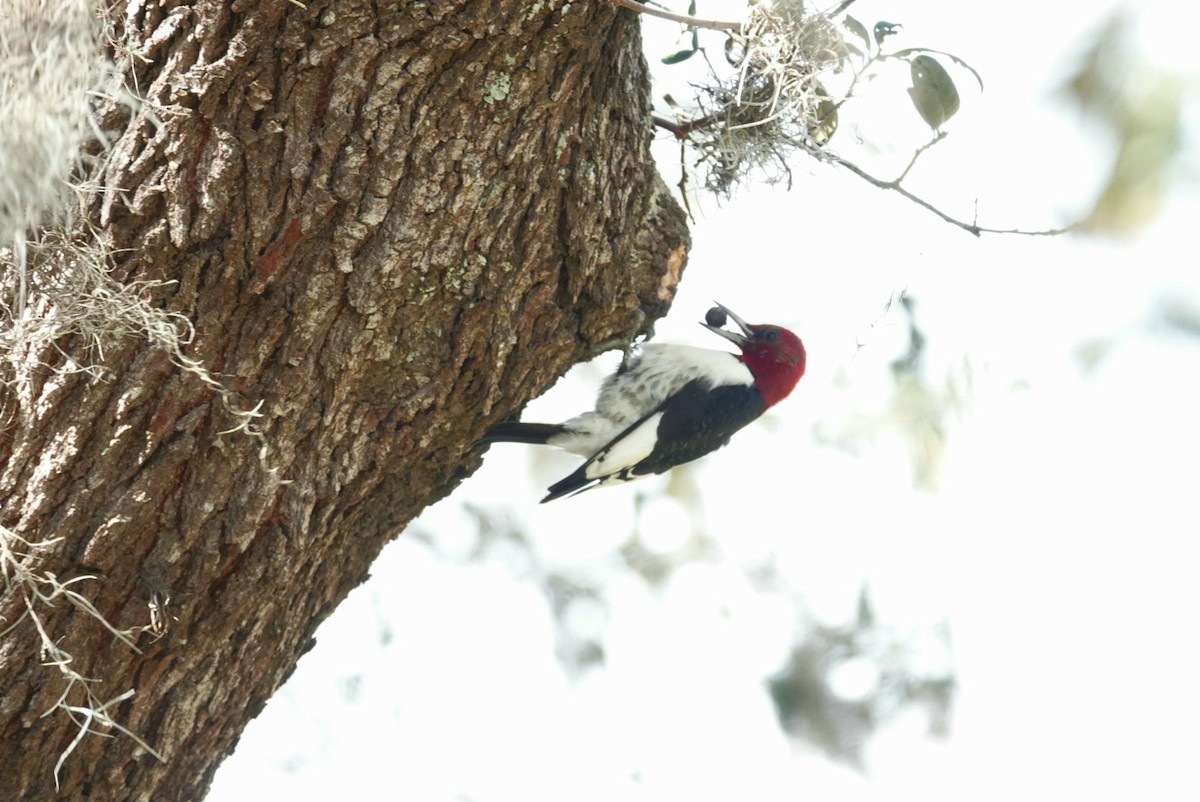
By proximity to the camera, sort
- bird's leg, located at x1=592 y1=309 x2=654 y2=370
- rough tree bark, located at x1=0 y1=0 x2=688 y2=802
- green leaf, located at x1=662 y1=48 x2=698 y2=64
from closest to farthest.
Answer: rough tree bark, located at x1=0 y1=0 x2=688 y2=802 < bird's leg, located at x1=592 y1=309 x2=654 y2=370 < green leaf, located at x1=662 y1=48 x2=698 y2=64

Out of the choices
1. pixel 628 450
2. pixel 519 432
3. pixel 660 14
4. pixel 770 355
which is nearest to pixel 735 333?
pixel 770 355

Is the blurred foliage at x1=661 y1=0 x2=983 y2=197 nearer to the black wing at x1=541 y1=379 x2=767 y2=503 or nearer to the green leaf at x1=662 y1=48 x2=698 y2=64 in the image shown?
the green leaf at x1=662 y1=48 x2=698 y2=64

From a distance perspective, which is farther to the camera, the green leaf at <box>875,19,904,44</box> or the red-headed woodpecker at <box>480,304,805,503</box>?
the red-headed woodpecker at <box>480,304,805,503</box>

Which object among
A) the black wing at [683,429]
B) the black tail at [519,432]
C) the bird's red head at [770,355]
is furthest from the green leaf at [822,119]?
the bird's red head at [770,355]

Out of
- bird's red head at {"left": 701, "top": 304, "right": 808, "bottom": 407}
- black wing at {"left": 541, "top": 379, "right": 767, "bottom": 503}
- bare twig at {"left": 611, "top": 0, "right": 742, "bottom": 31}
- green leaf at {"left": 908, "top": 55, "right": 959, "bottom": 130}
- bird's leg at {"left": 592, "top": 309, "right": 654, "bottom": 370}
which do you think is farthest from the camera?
bird's red head at {"left": 701, "top": 304, "right": 808, "bottom": 407}

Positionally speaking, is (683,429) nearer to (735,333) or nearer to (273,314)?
(735,333)

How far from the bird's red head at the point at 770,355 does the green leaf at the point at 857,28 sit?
1.37 metres

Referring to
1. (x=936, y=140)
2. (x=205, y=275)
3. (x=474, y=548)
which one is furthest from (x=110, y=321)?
(x=474, y=548)

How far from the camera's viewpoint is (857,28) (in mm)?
2453

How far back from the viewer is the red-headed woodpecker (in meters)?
3.44

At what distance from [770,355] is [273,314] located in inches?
84.2

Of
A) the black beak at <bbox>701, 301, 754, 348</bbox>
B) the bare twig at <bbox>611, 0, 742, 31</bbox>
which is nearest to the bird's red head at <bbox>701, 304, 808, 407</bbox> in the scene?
the black beak at <bbox>701, 301, 754, 348</bbox>

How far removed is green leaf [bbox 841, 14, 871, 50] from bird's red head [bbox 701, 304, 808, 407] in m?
1.37

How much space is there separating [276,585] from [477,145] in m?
0.82
